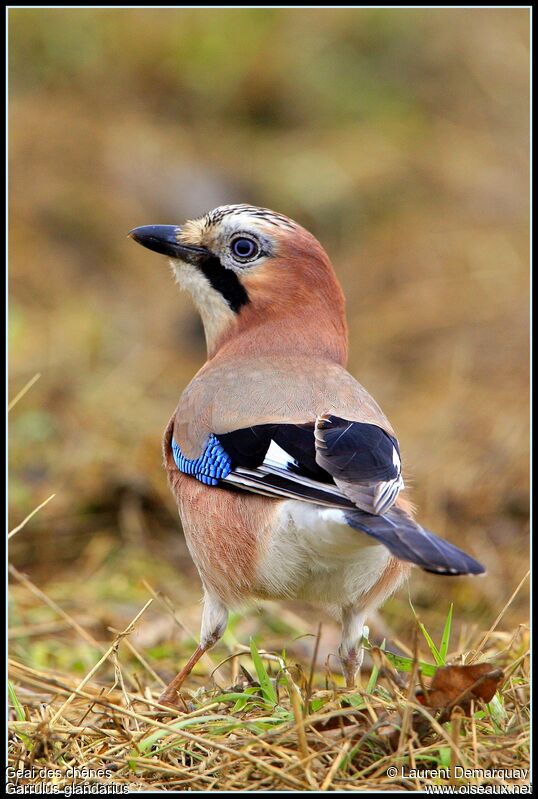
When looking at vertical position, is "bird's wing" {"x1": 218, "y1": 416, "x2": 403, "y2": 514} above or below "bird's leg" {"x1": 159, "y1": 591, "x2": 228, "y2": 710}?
above

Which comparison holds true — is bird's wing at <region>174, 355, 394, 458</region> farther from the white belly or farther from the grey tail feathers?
the grey tail feathers

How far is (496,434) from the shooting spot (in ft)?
21.2

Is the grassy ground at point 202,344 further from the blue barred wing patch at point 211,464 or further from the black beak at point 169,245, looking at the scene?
the black beak at point 169,245

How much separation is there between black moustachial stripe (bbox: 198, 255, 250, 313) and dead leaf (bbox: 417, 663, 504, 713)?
1840mm

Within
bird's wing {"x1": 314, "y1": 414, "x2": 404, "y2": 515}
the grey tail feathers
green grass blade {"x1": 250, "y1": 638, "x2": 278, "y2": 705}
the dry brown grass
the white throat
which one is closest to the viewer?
the grey tail feathers

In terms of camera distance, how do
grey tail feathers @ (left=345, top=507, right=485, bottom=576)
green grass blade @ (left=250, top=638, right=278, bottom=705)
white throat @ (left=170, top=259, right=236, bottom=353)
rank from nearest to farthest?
grey tail feathers @ (left=345, top=507, right=485, bottom=576)
green grass blade @ (left=250, top=638, right=278, bottom=705)
white throat @ (left=170, top=259, right=236, bottom=353)

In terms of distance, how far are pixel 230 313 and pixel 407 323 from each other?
4.13 m

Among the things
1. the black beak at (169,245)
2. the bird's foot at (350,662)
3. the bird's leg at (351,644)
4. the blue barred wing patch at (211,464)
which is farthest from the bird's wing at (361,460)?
the black beak at (169,245)

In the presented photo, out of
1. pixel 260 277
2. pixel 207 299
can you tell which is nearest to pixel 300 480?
pixel 260 277

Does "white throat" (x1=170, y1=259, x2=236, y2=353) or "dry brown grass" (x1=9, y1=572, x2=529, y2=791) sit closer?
"dry brown grass" (x1=9, y1=572, x2=529, y2=791)

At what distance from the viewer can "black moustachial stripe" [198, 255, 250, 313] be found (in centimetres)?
409

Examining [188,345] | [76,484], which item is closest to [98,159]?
[188,345]

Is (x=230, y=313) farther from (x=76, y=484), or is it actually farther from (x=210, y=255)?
(x=76, y=484)

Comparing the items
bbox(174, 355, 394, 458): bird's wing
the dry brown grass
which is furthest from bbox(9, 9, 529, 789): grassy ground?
bbox(174, 355, 394, 458): bird's wing
